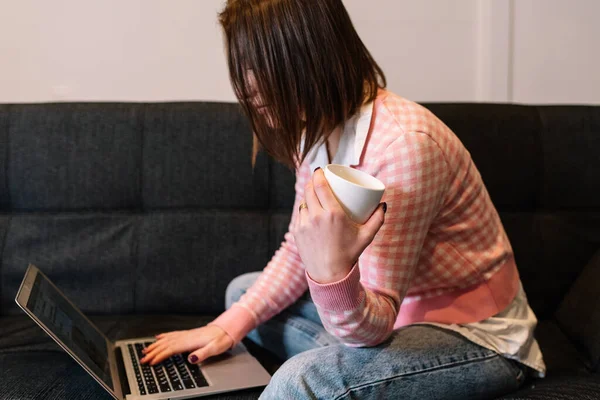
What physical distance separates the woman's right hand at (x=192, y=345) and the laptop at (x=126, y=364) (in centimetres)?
2

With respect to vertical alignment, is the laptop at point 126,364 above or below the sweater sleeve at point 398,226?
below

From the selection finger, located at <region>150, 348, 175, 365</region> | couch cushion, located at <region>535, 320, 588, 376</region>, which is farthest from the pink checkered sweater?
finger, located at <region>150, 348, 175, 365</region>

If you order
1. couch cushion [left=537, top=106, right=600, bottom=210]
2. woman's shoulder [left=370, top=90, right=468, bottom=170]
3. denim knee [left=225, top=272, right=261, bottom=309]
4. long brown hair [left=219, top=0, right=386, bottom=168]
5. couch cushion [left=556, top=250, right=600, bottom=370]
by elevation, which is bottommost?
couch cushion [left=556, top=250, right=600, bottom=370]

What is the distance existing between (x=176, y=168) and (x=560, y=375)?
3.25 feet

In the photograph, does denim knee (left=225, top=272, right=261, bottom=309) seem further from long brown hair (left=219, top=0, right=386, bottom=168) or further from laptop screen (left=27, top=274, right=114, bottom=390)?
long brown hair (left=219, top=0, right=386, bottom=168)

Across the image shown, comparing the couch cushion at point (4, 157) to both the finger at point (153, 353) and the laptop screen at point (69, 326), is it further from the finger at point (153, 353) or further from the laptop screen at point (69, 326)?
the finger at point (153, 353)

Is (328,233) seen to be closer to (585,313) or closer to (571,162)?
(585,313)

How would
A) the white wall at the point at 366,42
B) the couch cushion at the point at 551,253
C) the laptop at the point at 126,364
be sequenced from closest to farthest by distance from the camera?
1. the laptop at the point at 126,364
2. the couch cushion at the point at 551,253
3. the white wall at the point at 366,42

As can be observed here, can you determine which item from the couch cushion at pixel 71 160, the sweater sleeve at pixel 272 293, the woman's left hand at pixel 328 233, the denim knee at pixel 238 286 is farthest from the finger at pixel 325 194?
the couch cushion at pixel 71 160

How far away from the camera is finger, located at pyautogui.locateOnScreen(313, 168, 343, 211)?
754mm

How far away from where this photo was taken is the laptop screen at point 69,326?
39.2 inches

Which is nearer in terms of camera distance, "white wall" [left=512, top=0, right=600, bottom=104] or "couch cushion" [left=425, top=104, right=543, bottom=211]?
"couch cushion" [left=425, top=104, right=543, bottom=211]

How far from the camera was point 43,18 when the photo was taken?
1718 millimetres

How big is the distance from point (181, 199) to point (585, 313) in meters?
0.99
